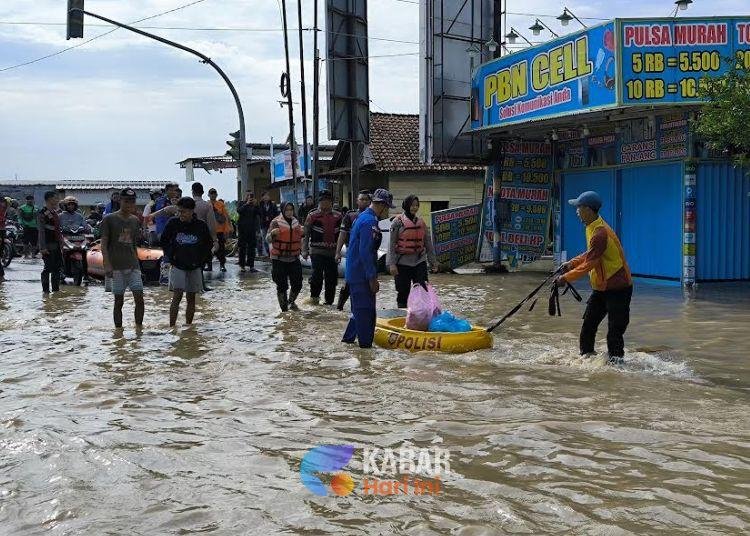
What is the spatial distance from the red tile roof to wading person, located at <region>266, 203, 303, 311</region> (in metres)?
17.6

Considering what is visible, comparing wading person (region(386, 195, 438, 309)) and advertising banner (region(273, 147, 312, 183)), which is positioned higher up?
advertising banner (region(273, 147, 312, 183))

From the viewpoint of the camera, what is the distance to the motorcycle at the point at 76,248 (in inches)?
689

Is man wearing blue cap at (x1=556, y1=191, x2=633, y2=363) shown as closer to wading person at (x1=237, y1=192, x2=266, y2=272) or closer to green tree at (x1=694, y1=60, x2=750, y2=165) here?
green tree at (x1=694, y1=60, x2=750, y2=165)

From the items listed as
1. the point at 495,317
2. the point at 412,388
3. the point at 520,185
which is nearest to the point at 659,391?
the point at 412,388

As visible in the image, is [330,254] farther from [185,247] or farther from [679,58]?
[679,58]

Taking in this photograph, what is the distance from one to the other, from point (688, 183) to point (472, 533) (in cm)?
1246

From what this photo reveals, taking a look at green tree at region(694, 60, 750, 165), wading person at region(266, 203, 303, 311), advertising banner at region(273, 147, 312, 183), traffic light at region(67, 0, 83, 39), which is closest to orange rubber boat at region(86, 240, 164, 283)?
traffic light at region(67, 0, 83, 39)

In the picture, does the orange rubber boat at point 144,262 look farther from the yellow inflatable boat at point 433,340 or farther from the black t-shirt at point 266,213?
the yellow inflatable boat at point 433,340

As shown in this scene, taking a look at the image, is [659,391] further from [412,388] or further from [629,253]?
[629,253]

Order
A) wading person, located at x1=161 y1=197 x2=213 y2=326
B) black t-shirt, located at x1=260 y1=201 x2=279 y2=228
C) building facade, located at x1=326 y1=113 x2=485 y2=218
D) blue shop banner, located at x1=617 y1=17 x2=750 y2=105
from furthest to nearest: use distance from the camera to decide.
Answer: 1. building facade, located at x1=326 y1=113 x2=485 y2=218
2. black t-shirt, located at x1=260 y1=201 x2=279 y2=228
3. blue shop banner, located at x1=617 y1=17 x2=750 y2=105
4. wading person, located at x1=161 y1=197 x2=213 y2=326

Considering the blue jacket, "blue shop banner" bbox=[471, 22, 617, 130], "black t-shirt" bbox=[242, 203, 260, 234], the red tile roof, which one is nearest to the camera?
the blue jacket

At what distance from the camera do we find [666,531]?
4102mm

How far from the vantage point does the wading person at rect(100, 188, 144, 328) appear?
35.1 ft

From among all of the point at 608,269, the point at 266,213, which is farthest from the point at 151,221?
the point at 608,269
